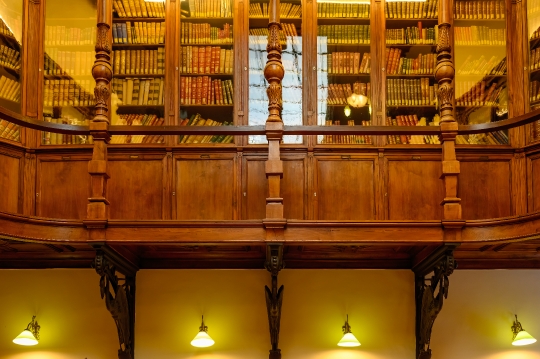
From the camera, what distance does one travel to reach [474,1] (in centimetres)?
784

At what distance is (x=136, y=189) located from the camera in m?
7.35

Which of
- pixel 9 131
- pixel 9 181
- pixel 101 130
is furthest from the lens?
pixel 9 131

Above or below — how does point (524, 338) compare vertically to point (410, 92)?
below

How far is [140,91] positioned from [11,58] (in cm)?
117

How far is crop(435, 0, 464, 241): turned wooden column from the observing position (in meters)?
6.29

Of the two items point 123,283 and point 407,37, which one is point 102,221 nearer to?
point 123,283

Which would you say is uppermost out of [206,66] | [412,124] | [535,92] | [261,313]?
[206,66]

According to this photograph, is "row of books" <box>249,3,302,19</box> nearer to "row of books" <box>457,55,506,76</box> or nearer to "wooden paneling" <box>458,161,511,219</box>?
"row of books" <box>457,55,506,76</box>

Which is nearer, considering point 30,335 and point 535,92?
point 30,335

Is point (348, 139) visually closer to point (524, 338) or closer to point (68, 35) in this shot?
point (524, 338)

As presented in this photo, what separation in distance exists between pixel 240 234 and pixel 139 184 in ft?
4.73

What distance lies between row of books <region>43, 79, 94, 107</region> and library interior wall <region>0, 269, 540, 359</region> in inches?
59.2

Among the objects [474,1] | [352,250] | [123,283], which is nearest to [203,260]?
[123,283]

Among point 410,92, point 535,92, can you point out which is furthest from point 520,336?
point 410,92
